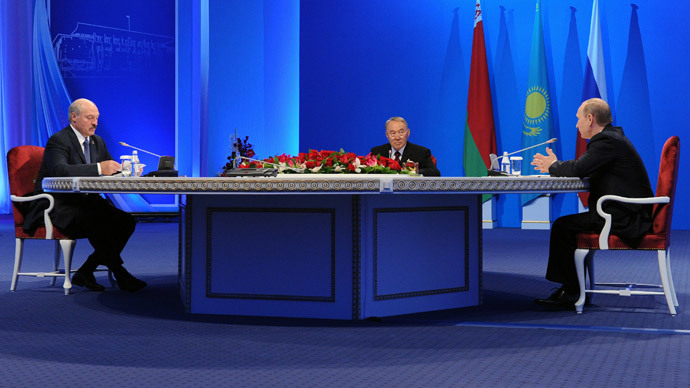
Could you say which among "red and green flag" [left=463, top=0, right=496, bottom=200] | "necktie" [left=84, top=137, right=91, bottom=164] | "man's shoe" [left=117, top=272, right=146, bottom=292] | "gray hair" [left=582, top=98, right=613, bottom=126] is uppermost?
"red and green flag" [left=463, top=0, right=496, bottom=200]

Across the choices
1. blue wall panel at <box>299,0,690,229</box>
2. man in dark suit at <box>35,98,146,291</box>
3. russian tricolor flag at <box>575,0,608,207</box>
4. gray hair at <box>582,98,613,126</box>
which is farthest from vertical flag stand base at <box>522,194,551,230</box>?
man in dark suit at <box>35,98,146,291</box>

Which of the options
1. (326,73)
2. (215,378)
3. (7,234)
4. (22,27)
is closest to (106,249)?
(215,378)

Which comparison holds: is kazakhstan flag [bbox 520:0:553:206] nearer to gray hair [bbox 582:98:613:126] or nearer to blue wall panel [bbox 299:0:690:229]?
blue wall panel [bbox 299:0:690:229]

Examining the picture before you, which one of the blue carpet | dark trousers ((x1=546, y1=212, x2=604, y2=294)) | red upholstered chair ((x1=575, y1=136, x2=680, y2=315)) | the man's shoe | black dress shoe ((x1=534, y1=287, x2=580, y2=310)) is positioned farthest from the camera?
the man's shoe

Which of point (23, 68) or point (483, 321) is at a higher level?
point (23, 68)

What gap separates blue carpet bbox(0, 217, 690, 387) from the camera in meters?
2.48

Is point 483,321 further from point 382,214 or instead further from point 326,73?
point 326,73

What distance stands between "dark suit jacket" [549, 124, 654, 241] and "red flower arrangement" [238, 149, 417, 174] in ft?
2.97

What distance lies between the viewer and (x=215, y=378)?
247cm

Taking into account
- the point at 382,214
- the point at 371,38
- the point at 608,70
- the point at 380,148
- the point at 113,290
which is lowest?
the point at 113,290

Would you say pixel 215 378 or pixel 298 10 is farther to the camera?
pixel 298 10

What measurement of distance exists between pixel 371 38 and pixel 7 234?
5.66 metres

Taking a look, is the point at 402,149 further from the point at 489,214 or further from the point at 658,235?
the point at 489,214

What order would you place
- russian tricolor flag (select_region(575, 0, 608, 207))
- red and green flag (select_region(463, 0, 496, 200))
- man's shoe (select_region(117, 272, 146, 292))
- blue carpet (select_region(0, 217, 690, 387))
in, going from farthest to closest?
1. red and green flag (select_region(463, 0, 496, 200))
2. russian tricolor flag (select_region(575, 0, 608, 207))
3. man's shoe (select_region(117, 272, 146, 292))
4. blue carpet (select_region(0, 217, 690, 387))
